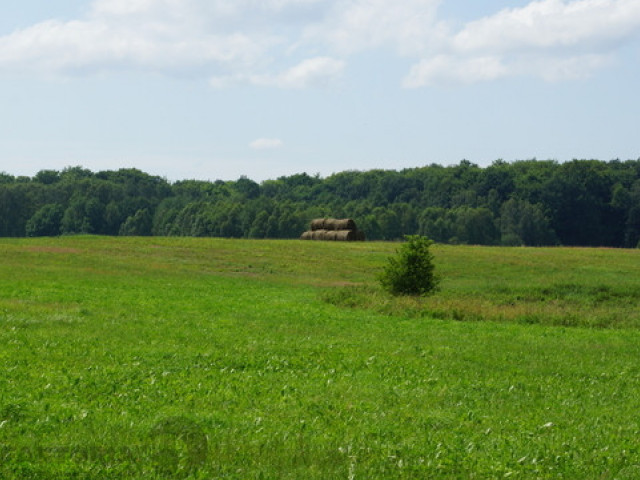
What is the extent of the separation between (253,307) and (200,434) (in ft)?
65.8

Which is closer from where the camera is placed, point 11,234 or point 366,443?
point 366,443

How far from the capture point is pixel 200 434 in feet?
37.4

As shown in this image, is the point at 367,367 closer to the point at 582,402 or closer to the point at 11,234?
the point at 582,402

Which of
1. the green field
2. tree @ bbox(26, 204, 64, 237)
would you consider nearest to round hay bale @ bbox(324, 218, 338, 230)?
the green field

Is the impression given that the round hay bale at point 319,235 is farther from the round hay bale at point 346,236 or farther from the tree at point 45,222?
the tree at point 45,222

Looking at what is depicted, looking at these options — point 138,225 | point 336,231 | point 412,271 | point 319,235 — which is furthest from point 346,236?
point 138,225

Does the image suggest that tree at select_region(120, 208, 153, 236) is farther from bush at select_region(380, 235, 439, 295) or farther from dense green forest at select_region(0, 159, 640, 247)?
bush at select_region(380, 235, 439, 295)

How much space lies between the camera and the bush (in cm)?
3697

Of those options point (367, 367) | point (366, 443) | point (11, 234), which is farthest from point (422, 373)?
point (11, 234)

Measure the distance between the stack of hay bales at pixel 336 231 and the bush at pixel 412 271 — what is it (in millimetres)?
52520

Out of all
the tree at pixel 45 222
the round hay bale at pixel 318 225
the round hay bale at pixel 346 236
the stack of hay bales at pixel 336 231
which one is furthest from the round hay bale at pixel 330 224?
the tree at pixel 45 222

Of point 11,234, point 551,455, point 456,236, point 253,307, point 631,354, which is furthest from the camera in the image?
point 11,234

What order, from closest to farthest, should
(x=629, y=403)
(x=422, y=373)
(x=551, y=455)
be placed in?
1. (x=551, y=455)
2. (x=629, y=403)
3. (x=422, y=373)

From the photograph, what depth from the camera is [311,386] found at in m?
15.3
